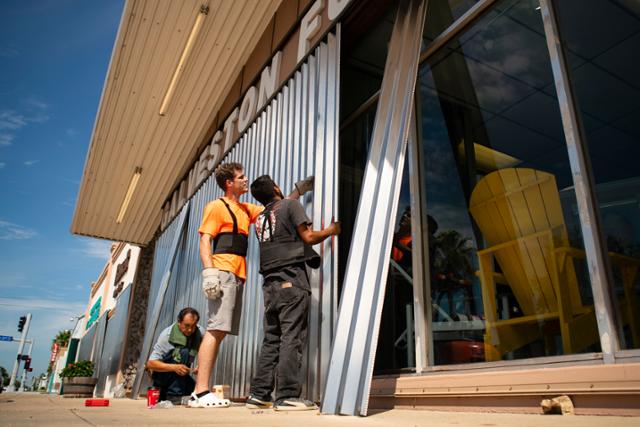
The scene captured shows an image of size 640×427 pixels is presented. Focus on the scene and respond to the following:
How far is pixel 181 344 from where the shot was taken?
408 cm

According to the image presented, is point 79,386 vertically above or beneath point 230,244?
beneath

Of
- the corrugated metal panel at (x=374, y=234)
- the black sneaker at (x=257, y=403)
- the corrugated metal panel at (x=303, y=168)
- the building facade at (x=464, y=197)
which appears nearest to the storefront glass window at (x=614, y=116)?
the building facade at (x=464, y=197)

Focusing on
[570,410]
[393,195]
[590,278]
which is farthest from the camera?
[393,195]

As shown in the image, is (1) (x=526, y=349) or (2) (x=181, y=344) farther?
(2) (x=181, y=344)

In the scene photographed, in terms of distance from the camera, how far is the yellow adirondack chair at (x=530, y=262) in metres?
2.07

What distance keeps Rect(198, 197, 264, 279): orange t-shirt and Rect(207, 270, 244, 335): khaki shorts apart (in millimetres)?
62

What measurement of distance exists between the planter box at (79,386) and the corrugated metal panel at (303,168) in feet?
15.2

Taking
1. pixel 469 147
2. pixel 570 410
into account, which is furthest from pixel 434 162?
pixel 570 410

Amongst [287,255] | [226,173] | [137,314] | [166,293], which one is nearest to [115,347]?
[137,314]

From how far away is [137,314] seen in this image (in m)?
10.2

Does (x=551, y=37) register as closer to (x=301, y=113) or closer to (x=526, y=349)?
(x=526, y=349)

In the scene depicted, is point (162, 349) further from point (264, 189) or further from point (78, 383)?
point (78, 383)

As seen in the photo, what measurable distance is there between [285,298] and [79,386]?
783 cm

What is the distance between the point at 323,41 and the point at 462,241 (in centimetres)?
214
